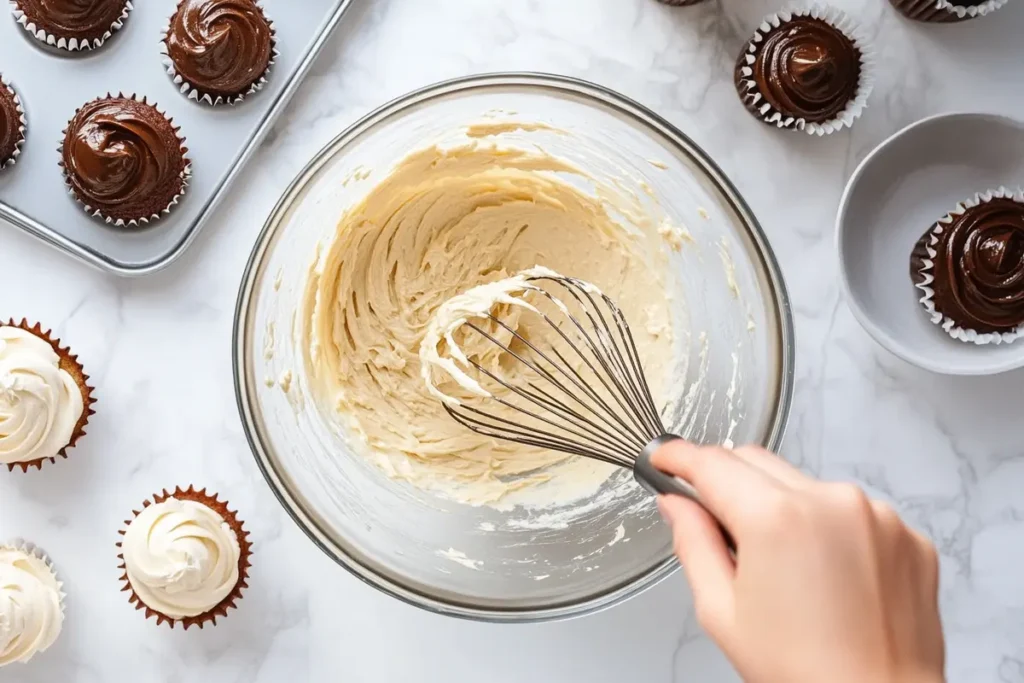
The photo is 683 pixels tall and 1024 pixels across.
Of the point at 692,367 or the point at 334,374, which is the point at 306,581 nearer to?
the point at 334,374

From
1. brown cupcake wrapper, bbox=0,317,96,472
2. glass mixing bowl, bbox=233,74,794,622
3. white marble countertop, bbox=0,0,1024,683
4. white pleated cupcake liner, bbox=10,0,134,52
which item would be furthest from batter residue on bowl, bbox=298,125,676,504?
white pleated cupcake liner, bbox=10,0,134,52

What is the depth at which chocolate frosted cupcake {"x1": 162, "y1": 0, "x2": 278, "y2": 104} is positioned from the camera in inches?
60.6

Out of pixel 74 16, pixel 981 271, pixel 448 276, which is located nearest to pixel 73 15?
pixel 74 16

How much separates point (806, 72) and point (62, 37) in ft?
4.50

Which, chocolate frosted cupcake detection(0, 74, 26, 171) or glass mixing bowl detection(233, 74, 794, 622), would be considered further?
chocolate frosted cupcake detection(0, 74, 26, 171)

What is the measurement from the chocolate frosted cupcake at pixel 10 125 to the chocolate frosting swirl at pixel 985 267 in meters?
1.72

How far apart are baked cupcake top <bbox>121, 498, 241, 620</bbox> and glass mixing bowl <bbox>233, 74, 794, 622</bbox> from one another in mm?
251

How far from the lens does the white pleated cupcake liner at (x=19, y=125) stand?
1.57 meters

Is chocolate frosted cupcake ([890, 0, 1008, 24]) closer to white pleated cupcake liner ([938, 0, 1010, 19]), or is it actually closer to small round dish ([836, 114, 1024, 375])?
white pleated cupcake liner ([938, 0, 1010, 19])

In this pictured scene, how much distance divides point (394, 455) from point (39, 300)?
0.77 meters

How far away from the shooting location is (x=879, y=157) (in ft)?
4.98

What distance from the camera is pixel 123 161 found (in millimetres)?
1526

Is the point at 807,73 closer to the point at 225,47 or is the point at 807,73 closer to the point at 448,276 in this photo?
the point at 448,276

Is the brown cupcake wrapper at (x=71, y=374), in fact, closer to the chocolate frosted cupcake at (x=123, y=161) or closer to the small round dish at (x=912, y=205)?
the chocolate frosted cupcake at (x=123, y=161)
